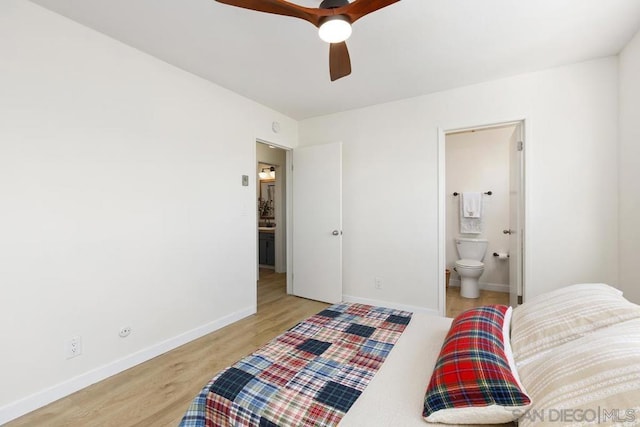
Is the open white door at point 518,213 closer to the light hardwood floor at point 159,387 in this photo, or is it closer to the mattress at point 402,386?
the mattress at point 402,386

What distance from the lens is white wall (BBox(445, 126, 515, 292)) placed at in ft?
13.4

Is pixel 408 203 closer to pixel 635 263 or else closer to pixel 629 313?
pixel 635 263

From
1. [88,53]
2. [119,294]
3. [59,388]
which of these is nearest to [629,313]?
[119,294]

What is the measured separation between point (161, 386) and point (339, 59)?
8.15 ft

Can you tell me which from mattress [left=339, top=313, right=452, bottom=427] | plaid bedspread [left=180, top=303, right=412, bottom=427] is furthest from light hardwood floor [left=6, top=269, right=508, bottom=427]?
mattress [left=339, top=313, right=452, bottom=427]

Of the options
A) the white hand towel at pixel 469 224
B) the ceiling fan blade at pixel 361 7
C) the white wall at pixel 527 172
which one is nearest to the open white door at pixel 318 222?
the white wall at pixel 527 172

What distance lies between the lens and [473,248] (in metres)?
4.13

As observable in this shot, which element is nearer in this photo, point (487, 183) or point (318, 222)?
point (318, 222)

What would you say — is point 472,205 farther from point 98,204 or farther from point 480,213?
point 98,204

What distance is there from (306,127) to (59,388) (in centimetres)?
351

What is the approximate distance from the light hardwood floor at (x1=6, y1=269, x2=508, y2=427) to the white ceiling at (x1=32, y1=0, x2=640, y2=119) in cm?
246

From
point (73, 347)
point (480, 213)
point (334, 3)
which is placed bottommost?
point (73, 347)

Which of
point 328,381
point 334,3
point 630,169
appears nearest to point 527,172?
point 630,169

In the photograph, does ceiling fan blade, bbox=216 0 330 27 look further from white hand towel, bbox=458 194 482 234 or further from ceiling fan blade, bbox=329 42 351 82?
white hand towel, bbox=458 194 482 234
